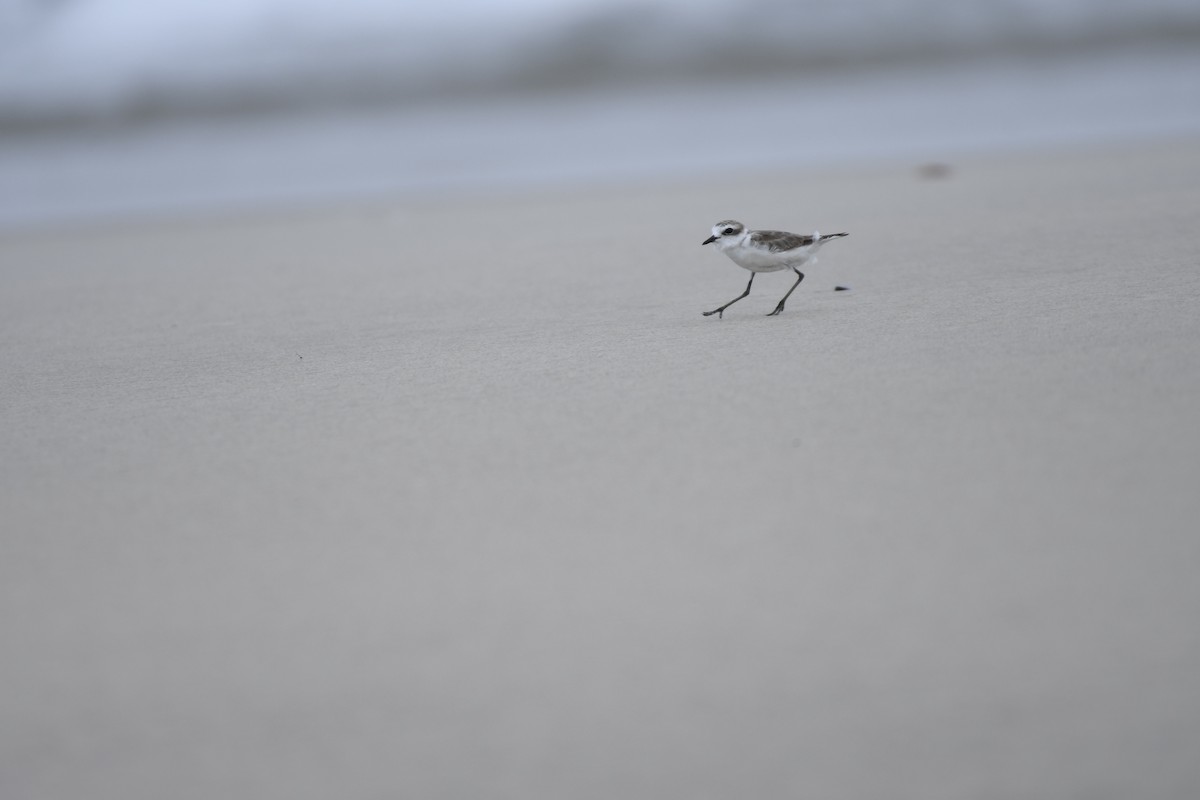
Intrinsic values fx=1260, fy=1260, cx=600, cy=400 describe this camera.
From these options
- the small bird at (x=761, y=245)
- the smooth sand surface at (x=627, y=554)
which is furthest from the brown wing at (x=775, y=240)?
the smooth sand surface at (x=627, y=554)

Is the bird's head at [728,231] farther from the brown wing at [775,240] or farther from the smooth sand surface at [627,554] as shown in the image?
the smooth sand surface at [627,554]

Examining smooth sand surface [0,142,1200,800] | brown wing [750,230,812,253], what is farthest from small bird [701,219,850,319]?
smooth sand surface [0,142,1200,800]

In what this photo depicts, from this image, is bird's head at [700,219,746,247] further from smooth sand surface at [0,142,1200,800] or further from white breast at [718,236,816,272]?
smooth sand surface at [0,142,1200,800]

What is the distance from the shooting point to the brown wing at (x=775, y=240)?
3.33 meters

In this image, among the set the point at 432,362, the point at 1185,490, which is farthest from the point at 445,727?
the point at 432,362

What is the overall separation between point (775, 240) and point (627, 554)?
176cm

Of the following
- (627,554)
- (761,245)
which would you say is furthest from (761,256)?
(627,554)

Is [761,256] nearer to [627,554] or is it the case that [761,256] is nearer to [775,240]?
[775,240]

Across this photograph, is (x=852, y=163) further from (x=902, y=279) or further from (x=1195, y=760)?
(x=1195, y=760)

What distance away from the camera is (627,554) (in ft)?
5.77

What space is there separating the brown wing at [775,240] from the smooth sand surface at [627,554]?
201 mm

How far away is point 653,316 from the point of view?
3.53 m

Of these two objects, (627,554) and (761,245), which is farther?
(761,245)

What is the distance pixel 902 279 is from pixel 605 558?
230cm
